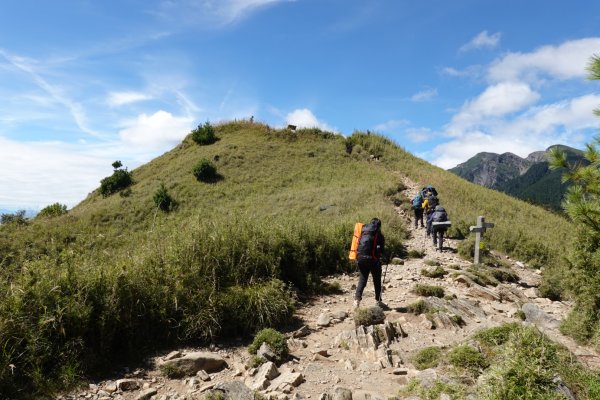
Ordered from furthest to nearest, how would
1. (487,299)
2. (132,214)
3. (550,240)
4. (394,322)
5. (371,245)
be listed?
(132,214), (550,240), (487,299), (371,245), (394,322)

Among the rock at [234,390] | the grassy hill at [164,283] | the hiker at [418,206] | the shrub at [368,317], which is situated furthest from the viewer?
the hiker at [418,206]

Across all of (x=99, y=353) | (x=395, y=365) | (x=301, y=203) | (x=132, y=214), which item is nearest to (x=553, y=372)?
(x=395, y=365)

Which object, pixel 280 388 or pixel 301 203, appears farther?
pixel 301 203

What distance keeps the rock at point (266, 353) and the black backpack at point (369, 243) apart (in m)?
3.12

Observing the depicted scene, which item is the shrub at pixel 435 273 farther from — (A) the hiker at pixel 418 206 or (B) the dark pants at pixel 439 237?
(A) the hiker at pixel 418 206

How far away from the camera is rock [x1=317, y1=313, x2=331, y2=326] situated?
25.1 ft

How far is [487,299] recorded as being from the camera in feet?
31.6

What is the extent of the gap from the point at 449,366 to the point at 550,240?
49.5 feet

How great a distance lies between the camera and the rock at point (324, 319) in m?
7.66

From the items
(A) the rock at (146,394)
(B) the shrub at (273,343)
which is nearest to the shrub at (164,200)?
(B) the shrub at (273,343)

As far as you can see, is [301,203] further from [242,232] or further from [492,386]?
[492,386]

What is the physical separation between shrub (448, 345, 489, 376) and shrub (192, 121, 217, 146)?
126 ft

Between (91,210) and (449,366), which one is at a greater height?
(91,210)

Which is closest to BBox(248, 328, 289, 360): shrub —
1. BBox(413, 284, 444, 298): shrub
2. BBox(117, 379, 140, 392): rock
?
BBox(117, 379, 140, 392): rock
